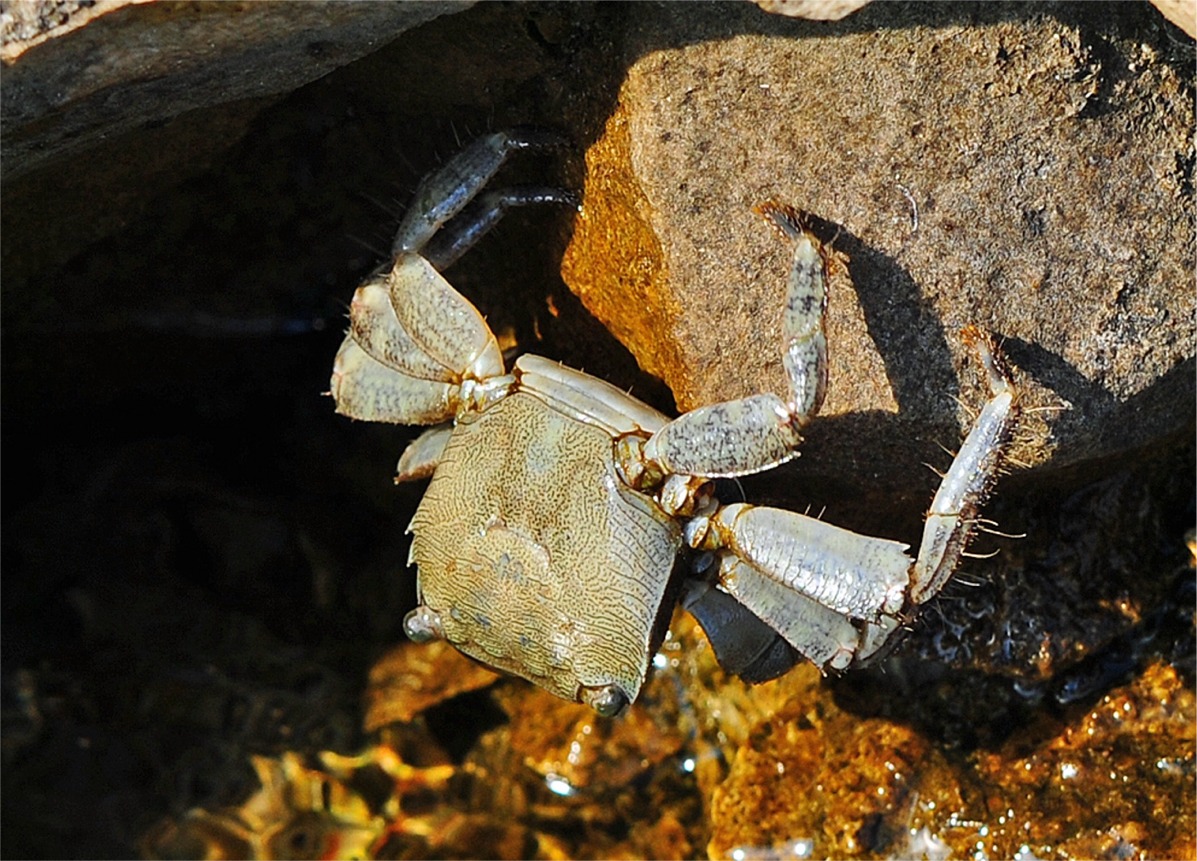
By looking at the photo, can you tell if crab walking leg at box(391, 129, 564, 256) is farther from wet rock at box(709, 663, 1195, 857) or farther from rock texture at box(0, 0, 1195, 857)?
wet rock at box(709, 663, 1195, 857)

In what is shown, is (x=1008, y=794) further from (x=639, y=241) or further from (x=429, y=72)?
(x=429, y=72)

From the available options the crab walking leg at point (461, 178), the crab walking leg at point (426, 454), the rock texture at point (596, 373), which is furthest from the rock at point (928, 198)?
the crab walking leg at point (426, 454)

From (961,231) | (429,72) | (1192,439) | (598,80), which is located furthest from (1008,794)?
(429,72)

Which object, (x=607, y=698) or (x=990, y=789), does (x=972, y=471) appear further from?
(x=990, y=789)

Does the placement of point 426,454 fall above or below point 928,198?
below

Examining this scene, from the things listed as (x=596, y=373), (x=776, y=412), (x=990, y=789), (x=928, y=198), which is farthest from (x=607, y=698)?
(x=928, y=198)

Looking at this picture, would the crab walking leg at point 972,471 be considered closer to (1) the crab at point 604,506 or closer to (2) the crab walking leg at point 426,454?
(1) the crab at point 604,506
